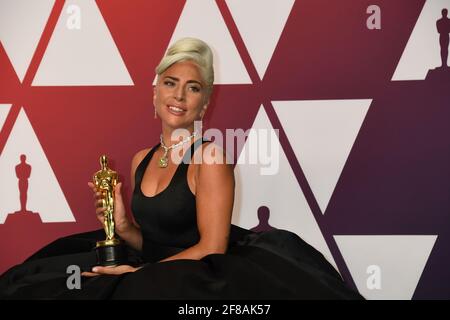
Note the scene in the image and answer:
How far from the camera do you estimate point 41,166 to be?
280cm

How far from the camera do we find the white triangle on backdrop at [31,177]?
2.80m

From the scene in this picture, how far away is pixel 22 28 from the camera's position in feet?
9.18

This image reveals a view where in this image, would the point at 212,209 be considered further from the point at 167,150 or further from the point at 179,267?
the point at 167,150

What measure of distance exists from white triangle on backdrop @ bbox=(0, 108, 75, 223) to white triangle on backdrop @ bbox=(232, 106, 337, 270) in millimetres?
914

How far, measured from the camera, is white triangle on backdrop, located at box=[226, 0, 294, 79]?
2.77 m

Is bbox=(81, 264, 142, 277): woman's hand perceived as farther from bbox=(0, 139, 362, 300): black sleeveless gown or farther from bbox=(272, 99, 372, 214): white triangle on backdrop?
bbox=(272, 99, 372, 214): white triangle on backdrop

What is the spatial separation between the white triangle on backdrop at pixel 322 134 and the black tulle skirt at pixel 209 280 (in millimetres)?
807

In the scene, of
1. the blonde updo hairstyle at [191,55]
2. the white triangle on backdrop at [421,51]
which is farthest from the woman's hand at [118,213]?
the white triangle on backdrop at [421,51]

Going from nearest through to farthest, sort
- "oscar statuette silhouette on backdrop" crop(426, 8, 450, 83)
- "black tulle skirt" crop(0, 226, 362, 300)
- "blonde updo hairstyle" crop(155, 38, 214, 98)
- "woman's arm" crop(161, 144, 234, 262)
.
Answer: "black tulle skirt" crop(0, 226, 362, 300), "woman's arm" crop(161, 144, 234, 262), "blonde updo hairstyle" crop(155, 38, 214, 98), "oscar statuette silhouette on backdrop" crop(426, 8, 450, 83)

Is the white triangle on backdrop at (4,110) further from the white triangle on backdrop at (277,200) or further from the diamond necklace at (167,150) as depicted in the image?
the white triangle on backdrop at (277,200)

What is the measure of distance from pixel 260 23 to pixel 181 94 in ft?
2.84

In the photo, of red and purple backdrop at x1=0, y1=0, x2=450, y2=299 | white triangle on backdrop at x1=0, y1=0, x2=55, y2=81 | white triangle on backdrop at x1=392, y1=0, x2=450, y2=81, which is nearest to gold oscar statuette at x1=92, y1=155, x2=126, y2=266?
red and purple backdrop at x1=0, y1=0, x2=450, y2=299

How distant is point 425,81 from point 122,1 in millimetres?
1549
